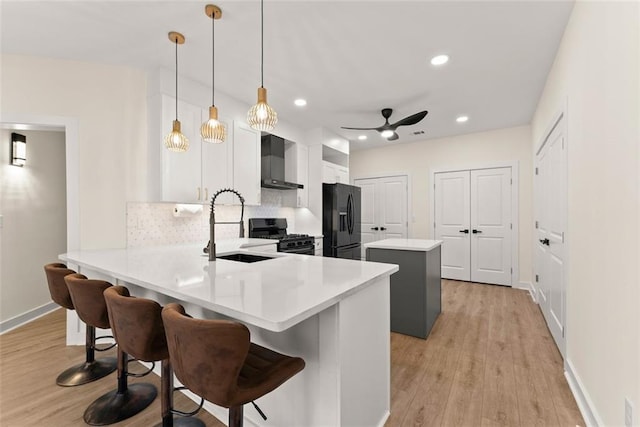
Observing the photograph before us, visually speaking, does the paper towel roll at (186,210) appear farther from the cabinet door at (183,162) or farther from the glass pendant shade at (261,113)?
Result: the glass pendant shade at (261,113)

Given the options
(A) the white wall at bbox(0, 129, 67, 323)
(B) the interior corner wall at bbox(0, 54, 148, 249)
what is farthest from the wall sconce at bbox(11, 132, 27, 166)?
(B) the interior corner wall at bbox(0, 54, 148, 249)

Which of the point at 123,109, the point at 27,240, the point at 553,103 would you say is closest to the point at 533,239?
the point at 553,103

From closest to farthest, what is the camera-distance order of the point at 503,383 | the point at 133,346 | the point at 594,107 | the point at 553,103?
the point at 133,346, the point at 594,107, the point at 503,383, the point at 553,103

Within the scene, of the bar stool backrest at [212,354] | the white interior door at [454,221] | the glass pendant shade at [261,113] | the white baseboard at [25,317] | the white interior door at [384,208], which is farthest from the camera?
the white interior door at [384,208]

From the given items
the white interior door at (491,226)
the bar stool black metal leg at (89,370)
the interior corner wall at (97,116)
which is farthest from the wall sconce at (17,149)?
the white interior door at (491,226)

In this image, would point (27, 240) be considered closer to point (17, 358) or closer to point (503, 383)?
point (17, 358)

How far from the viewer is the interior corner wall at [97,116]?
2652 millimetres

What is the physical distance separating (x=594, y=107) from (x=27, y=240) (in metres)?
5.57

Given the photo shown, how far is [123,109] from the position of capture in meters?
2.97

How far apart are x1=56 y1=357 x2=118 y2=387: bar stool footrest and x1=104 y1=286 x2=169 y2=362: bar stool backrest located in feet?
3.85

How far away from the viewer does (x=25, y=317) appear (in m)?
3.35

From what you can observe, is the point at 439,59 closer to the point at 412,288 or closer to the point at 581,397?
the point at 412,288

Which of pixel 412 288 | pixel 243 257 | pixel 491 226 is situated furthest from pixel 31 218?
pixel 491 226

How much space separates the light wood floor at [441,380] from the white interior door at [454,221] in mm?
2029
